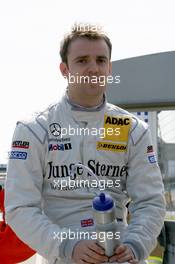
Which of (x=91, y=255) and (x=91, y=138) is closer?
(x=91, y=255)

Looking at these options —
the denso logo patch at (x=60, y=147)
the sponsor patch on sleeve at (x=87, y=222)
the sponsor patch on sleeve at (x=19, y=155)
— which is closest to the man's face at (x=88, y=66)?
the denso logo patch at (x=60, y=147)

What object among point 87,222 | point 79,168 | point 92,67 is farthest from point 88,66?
point 87,222

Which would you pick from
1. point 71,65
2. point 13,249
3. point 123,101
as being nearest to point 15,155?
point 71,65

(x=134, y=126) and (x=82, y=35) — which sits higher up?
(x=82, y=35)

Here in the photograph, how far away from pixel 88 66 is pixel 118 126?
27cm

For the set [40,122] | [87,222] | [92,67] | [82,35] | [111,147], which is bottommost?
[87,222]

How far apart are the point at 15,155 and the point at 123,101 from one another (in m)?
1.54

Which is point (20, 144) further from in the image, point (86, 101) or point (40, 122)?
point (86, 101)

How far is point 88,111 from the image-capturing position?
190 centimetres

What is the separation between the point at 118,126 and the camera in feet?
6.36

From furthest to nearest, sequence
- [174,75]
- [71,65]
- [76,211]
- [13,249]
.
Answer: [174,75]
[13,249]
[71,65]
[76,211]

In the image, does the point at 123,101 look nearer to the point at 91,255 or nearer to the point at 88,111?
the point at 88,111

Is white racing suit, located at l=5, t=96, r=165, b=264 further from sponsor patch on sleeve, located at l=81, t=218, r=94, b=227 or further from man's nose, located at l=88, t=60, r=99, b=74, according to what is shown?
man's nose, located at l=88, t=60, r=99, b=74

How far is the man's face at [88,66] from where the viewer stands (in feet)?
6.10
